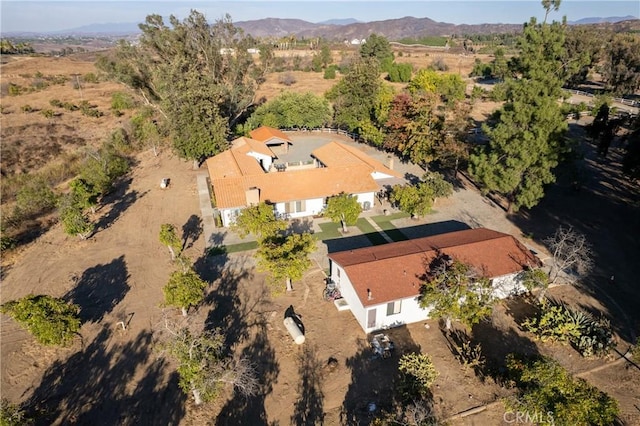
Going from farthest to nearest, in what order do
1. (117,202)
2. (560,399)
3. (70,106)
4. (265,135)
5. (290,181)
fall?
(70,106) < (265,135) < (117,202) < (290,181) < (560,399)

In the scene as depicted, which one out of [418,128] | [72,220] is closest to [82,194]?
[72,220]

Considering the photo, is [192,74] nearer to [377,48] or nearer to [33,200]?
[33,200]

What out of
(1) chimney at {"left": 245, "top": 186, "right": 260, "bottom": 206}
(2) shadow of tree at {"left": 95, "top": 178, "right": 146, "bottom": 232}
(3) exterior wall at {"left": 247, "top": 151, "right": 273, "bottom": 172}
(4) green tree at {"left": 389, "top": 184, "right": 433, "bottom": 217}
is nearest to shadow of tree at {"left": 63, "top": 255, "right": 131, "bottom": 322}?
(2) shadow of tree at {"left": 95, "top": 178, "right": 146, "bottom": 232}

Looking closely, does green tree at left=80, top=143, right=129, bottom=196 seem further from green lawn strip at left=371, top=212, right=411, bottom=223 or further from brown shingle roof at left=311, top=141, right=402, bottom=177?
green lawn strip at left=371, top=212, right=411, bottom=223

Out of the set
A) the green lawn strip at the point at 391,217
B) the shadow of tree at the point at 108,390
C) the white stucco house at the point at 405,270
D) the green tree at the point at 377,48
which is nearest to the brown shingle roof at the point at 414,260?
the white stucco house at the point at 405,270

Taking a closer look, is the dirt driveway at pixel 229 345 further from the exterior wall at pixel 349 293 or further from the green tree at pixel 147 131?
the green tree at pixel 147 131
